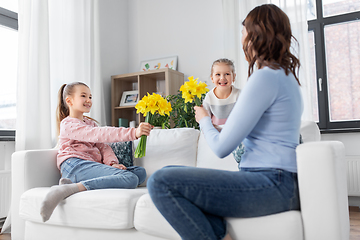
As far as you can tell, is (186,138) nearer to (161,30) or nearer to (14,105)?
(14,105)

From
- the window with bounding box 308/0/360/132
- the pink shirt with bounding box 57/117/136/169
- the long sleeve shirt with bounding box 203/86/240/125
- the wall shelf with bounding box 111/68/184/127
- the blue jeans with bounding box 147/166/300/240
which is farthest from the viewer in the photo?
the wall shelf with bounding box 111/68/184/127

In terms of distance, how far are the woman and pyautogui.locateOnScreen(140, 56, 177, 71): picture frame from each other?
8.63 ft

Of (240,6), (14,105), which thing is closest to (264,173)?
(14,105)

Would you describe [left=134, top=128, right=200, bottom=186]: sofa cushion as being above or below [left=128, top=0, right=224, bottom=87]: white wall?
below

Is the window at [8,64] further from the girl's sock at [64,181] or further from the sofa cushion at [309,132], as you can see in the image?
the sofa cushion at [309,132]

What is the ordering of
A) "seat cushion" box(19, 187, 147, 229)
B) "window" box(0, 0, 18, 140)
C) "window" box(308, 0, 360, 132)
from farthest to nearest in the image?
"window" box(308, 0, 360, 132) < "window" box(0, 0, 18, 140) < "seat cushion" box(19, 187, 147, 229)

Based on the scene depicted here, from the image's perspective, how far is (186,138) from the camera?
202cm

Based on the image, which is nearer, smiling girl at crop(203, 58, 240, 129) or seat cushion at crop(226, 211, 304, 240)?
seat cushion at crop(226, 211, 304, 240)

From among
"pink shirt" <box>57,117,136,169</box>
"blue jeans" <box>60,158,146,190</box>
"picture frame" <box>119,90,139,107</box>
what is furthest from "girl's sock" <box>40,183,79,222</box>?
"picture frame" <box>119,90,139,107</box>

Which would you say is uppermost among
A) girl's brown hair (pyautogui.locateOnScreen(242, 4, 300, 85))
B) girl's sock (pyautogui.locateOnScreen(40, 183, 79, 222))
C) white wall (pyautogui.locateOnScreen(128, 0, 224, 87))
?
white wall (pyautogui.locateOnScreen(128, 0, 224, 87))

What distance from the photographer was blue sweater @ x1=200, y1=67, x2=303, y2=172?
999mm

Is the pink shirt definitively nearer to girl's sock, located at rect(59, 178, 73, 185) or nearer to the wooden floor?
girl's sock, located at rect(59, 178, 73, 185)

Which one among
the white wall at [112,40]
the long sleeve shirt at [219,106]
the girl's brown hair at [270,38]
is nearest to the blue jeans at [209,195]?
the girl's brown hair at [270,38]

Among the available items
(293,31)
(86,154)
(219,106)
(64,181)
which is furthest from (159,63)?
(64,181)
